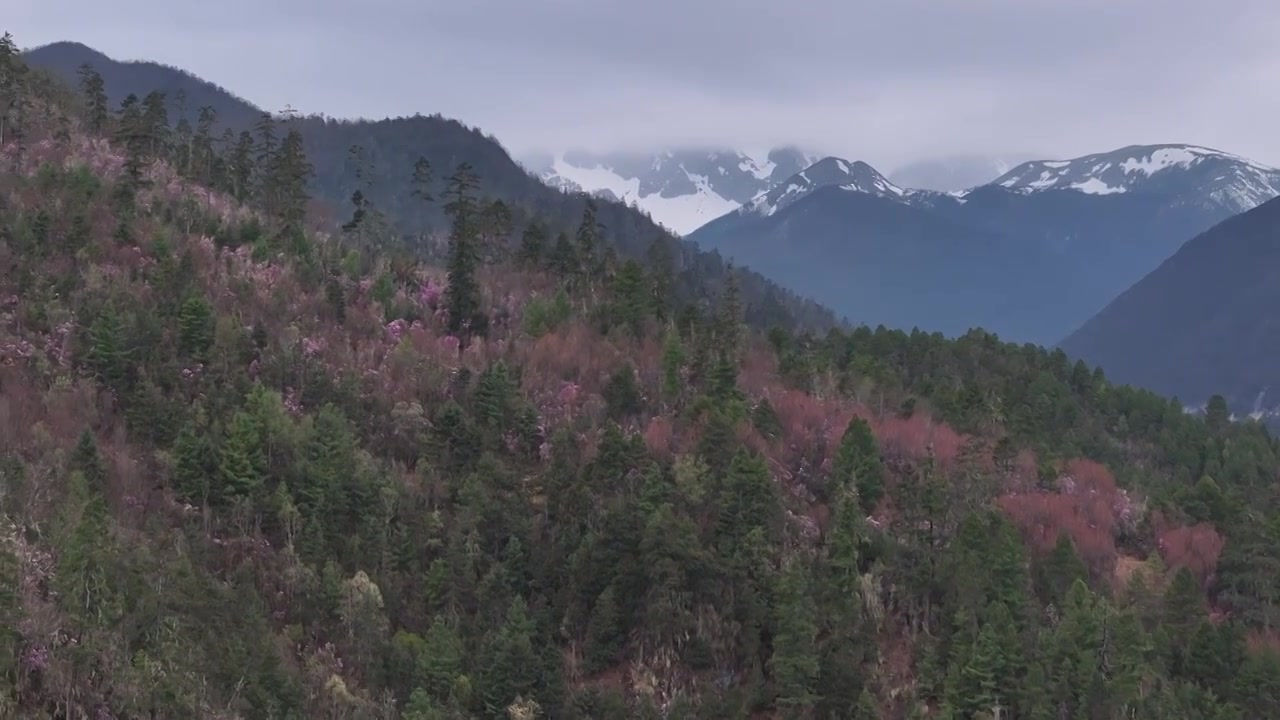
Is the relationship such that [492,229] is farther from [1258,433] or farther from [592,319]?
[1258,433]

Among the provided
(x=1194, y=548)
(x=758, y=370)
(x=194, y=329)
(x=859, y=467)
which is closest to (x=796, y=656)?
(x=859, y=467)

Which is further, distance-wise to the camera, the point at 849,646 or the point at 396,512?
the point at 396,512

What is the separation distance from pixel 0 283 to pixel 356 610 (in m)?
25.4

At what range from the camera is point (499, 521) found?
4247 centimetres

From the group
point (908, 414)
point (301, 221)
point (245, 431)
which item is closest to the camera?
point (245, 431)

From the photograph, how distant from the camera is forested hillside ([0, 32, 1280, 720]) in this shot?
3262 cm

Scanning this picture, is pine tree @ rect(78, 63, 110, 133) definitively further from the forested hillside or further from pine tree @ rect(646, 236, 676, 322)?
pine tree @ rect(646, 236, 676, 322)

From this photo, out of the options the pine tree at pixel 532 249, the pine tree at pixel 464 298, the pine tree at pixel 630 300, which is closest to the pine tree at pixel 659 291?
the pine tree at pixel 630 300

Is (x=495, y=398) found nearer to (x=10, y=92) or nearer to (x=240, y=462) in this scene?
(x=240, y=462)

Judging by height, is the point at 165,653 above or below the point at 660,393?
below

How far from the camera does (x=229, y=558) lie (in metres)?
37.6

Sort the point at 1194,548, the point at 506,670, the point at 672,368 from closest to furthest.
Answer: the point at 506,670
the point at 1194,548
the point at 672,368

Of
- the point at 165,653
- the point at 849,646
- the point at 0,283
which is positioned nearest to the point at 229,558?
the point at 165,653

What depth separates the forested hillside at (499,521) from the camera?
32.6 meters
